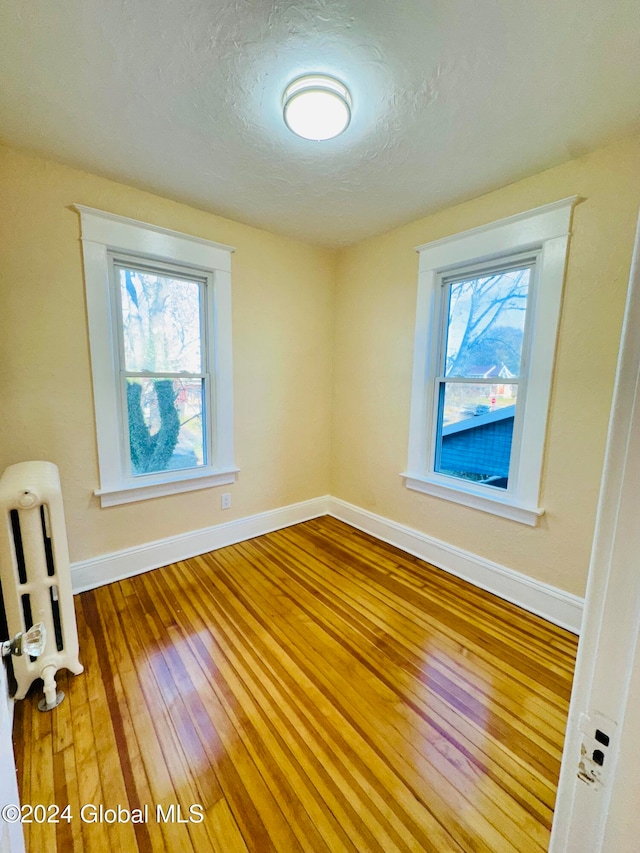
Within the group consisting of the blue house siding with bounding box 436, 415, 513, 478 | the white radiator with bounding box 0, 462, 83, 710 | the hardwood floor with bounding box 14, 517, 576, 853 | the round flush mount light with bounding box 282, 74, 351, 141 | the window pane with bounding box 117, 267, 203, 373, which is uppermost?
the round flush mount light with bounding box 282, 74, 351, 141

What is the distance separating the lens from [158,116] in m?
1.51

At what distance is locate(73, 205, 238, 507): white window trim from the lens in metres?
1.99

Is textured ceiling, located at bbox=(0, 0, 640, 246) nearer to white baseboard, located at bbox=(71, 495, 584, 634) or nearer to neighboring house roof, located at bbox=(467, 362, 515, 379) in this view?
neighboring house roof, located at bbox=(467, 362, 515, 379)

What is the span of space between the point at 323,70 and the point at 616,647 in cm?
190

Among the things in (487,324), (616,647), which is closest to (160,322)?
(487,324)

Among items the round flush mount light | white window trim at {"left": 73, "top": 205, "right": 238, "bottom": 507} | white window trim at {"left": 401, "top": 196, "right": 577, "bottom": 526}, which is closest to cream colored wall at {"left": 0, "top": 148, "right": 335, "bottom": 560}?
white window trim at {"left": 73, "top": 205, "right": 238, "bottom": 507}

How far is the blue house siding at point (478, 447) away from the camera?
85.4 inches

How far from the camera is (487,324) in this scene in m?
2.20

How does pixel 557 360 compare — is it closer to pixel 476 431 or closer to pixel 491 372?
pixel 491 372

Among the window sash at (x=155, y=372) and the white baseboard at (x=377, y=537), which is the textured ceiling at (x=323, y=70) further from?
the white baseboard at (x=377, y=537)

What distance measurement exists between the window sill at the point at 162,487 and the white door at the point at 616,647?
93.9 inches

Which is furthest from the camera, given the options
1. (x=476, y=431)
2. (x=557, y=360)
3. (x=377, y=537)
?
(x=377, y=537)

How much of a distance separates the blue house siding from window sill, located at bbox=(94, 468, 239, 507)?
164 centimetres

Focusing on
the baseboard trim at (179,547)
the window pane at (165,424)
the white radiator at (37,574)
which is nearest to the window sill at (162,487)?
the window pane at (165,424)
